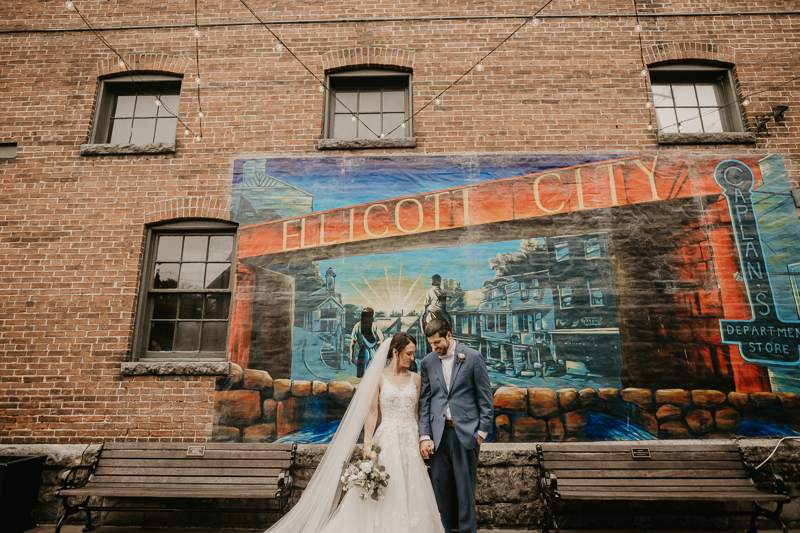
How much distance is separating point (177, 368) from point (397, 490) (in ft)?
10.3

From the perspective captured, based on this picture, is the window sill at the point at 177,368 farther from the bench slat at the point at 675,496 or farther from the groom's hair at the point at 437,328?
the bench slat at the point at 675,496

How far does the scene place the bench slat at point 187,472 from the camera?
4555mm

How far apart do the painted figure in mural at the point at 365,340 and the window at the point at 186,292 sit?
66.2 inches

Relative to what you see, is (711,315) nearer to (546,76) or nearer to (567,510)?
(567,510)

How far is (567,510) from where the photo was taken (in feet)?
14.9

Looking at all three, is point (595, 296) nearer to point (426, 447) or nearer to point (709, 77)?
point (426, 447)

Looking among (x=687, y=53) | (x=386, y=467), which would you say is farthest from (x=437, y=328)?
(x=687, y=53)

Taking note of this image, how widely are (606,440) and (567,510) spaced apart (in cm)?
91

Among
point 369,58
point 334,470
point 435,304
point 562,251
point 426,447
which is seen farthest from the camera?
point 369,58

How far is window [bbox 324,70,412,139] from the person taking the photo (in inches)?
238

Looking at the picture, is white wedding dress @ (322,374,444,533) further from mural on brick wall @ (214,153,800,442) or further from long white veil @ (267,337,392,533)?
mural on brick wall @ (214,153,800,442)

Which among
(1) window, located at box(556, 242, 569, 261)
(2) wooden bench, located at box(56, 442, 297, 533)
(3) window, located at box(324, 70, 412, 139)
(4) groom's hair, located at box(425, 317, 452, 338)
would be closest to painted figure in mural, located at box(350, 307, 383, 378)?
(2) wooden bench, located at box(56, 442, 297, 533)

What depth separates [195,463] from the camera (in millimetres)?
4672

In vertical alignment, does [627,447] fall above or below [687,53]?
below
